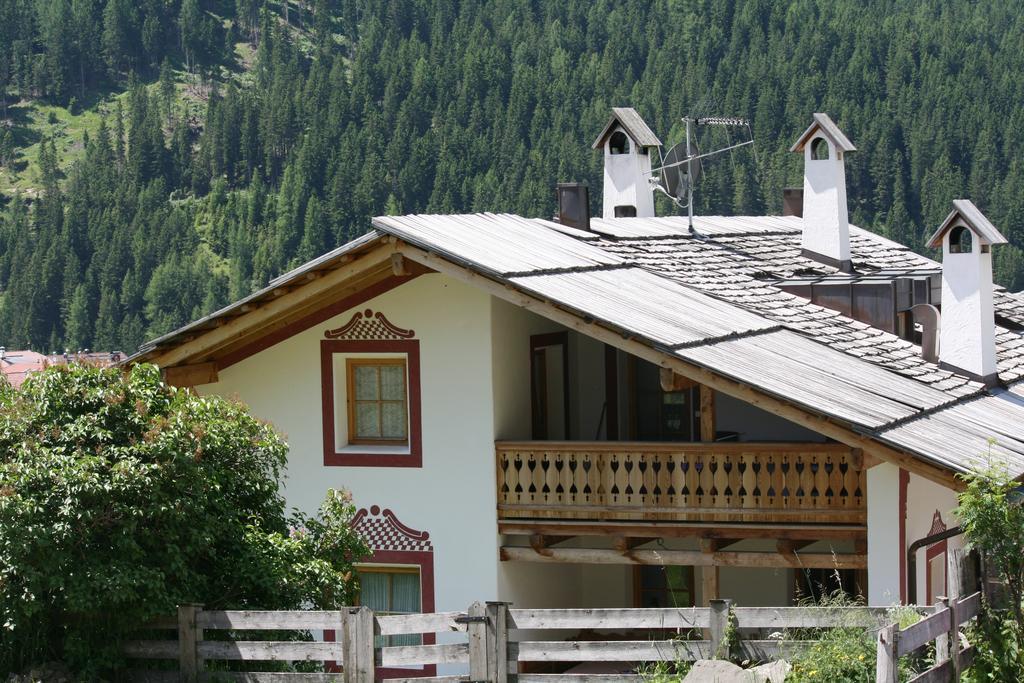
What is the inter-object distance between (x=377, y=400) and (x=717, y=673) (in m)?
7.24

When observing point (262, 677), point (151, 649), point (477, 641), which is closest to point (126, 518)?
point (151, 649)

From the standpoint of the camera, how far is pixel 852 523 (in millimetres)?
15898

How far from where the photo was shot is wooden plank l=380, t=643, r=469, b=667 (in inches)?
506

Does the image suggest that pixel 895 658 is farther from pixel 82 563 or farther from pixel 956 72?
pixel 956 72

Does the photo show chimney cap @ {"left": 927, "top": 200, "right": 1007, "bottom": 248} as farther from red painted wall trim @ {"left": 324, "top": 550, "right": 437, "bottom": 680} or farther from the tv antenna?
red painted wall trim @ {"left": 324, "top": 550, "right": 437, "bottom": 680}

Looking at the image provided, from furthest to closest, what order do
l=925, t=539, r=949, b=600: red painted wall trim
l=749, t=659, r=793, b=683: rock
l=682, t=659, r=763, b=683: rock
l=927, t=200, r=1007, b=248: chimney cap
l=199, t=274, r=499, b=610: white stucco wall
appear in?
l=927, t=200, r=1007, b=248: chimney cap, l=199, t=274, r=499, b=610: white stucco wall, l=925, t=539, r=949, b=600: red painted wall trim, l=682, t=659, r=763, b=683: rock, l=749, t=659, r=793, b=683: rock

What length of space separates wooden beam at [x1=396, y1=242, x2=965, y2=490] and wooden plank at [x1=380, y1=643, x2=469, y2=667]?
3703mm

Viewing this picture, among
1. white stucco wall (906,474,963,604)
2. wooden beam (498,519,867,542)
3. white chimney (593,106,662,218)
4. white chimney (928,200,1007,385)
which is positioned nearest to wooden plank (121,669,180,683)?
wooden beam (498,519,867,542)

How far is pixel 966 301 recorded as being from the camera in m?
18.6

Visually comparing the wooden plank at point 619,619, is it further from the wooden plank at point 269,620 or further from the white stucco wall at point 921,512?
the white stucco wall at point 921,512

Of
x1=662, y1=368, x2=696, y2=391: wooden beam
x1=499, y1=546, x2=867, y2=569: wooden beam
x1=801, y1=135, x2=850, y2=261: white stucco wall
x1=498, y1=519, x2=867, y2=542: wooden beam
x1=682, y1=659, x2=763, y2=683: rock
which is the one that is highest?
x1=801, y1=135, x2=850, y2=261: white stucco wall

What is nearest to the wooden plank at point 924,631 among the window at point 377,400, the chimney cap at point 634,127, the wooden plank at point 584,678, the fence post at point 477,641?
the wooden plank at point 584,678

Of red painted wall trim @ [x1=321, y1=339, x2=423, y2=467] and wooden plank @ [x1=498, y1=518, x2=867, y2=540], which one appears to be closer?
wooden plank @ [x1=498, y1=518, x2=867, y2=540]

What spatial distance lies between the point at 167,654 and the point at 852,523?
6612 mm
